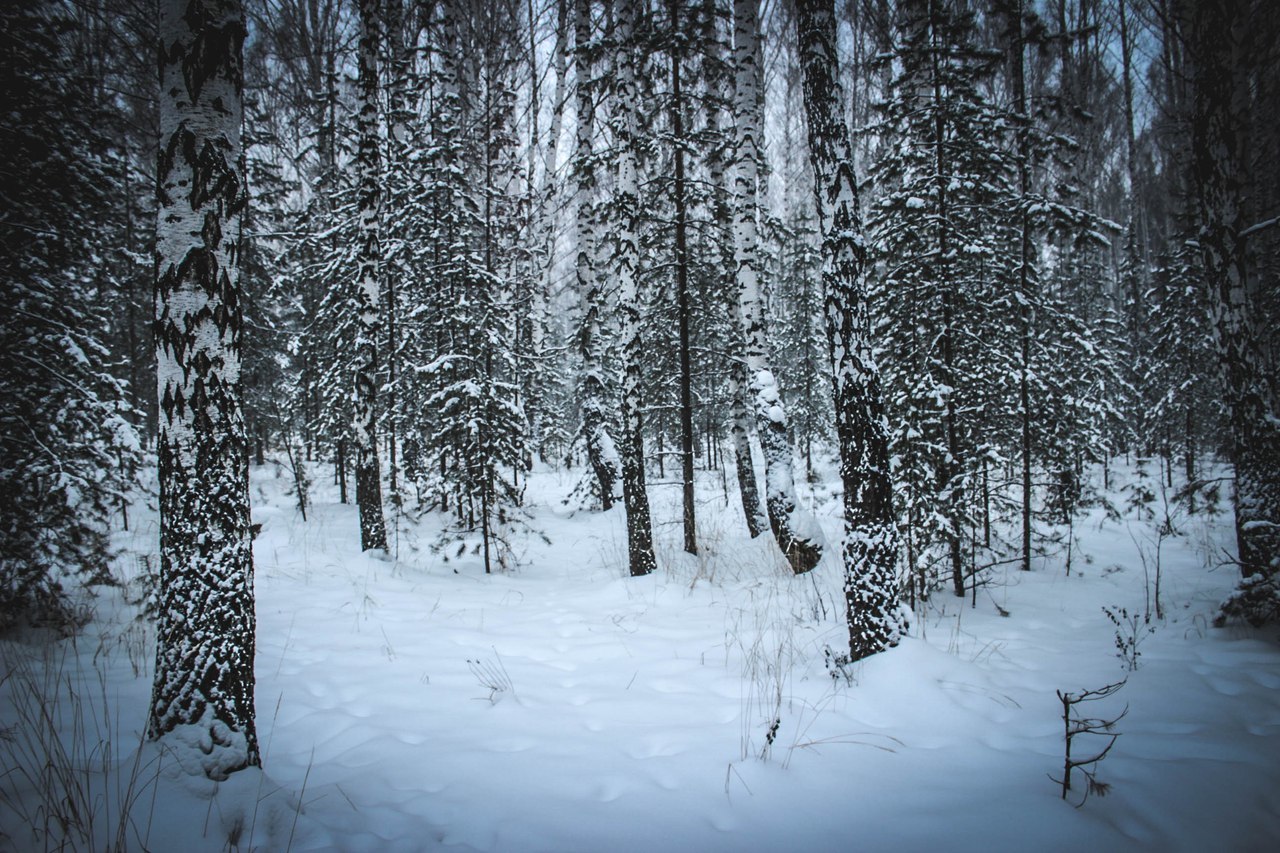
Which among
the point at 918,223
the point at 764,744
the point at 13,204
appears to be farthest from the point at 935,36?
the point at 13,204

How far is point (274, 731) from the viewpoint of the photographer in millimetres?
3383

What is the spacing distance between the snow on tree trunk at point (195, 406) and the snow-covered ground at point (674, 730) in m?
0.32

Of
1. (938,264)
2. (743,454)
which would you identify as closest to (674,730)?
(743,454)

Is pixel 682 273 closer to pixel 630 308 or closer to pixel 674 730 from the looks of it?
pixel 630 308

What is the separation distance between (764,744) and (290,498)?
18.1 m

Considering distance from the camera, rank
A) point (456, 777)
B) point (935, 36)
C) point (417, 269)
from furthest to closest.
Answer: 1. point (417, 269)
2. point (935, 36)
3. point (456, 777)

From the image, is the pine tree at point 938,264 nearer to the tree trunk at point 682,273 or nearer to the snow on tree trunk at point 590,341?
the tree trunk at point 682,273

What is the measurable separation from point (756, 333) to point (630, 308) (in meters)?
2.22

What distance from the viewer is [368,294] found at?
921 cm

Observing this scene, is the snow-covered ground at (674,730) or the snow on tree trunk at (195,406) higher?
the snow on tree trunk at (195,406)

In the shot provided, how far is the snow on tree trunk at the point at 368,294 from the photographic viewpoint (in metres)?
8.77

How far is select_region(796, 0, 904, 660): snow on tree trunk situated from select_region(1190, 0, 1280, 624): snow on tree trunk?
4.76 metres

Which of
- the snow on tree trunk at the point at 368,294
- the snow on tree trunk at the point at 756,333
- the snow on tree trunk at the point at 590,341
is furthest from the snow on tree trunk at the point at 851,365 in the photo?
the snow on tree trunk at the point at 368,294

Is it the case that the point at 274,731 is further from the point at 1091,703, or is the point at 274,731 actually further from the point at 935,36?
the point at 935,36
